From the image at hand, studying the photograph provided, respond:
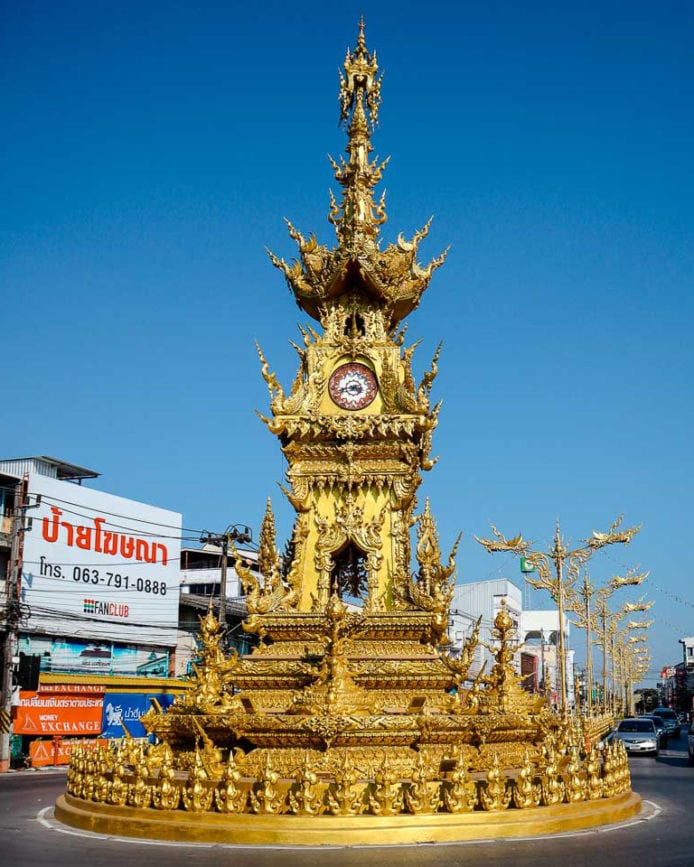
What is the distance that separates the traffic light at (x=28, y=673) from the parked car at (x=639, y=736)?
886 inches

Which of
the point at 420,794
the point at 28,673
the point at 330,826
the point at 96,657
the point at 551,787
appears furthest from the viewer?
the point at 96,657

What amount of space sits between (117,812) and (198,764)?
1.53 metres

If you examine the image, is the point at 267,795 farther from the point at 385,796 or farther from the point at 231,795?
the point at 385,796

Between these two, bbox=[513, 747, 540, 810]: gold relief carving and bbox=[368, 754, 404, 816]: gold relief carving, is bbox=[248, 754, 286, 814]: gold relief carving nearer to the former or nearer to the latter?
bbox=[368, 754, 404, 816]: gold relief carving

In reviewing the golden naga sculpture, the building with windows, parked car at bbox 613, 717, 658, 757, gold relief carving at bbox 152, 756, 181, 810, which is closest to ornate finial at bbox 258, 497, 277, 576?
the golden naga sculpture

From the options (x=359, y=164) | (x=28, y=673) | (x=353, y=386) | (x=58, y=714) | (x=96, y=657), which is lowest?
(x=58, y=714)

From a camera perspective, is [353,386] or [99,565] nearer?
[353,386]

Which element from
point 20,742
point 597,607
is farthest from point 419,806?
point 597,607

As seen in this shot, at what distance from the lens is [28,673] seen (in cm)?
3359

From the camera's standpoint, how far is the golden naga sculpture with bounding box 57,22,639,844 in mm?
13727

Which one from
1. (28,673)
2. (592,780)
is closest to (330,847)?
(592,780)

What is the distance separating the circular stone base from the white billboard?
2546 cm

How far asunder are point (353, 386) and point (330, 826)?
10.6 metres

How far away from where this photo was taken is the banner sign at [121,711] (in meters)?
36.5
